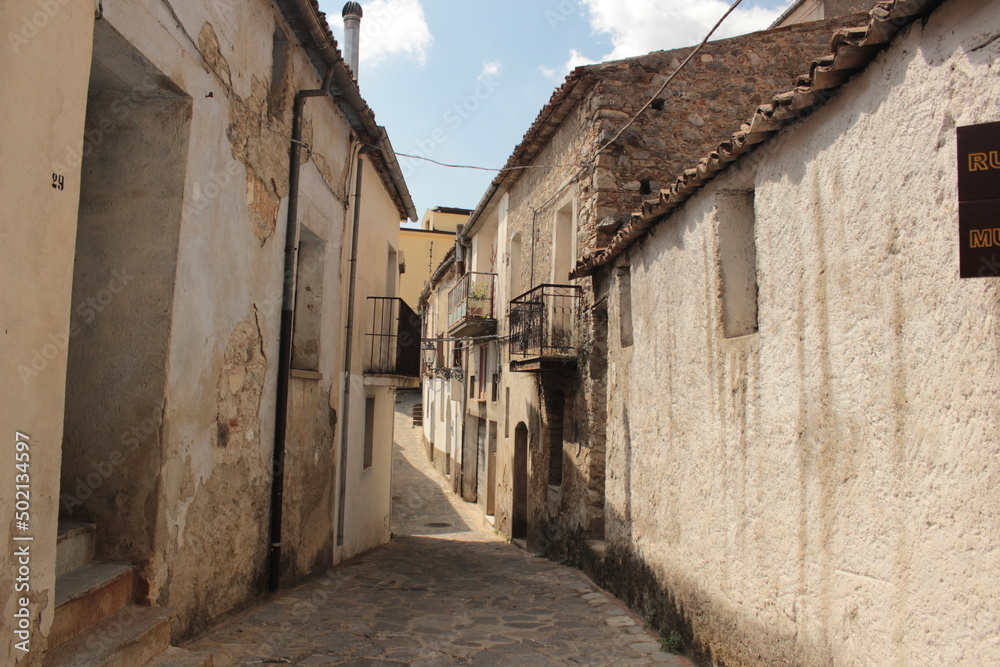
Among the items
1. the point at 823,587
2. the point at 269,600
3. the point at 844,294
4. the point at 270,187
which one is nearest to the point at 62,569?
the point at 269,600

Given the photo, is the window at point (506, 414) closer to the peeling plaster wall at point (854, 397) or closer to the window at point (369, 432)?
the window at point (369, 432)

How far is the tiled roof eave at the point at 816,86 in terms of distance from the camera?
3.17m

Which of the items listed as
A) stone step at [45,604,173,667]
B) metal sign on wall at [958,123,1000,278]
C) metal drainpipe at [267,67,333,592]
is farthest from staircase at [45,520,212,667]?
metal sign on wall at [958,123,1000,278]

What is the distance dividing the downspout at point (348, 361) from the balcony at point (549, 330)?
2371mm

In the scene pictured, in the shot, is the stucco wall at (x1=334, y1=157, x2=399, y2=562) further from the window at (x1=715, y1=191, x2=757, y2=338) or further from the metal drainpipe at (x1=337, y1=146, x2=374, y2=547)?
the window at (x1=715, y1=191, x2=757, y2=338)

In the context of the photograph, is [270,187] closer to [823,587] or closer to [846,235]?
[846,235]

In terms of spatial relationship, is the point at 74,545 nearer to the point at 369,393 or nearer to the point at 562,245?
the point at 369,393

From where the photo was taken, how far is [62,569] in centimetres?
389

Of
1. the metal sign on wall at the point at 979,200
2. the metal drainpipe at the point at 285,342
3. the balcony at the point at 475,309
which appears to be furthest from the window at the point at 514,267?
the metal sign on wall at the point at 979,200

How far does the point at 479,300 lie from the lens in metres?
16.2

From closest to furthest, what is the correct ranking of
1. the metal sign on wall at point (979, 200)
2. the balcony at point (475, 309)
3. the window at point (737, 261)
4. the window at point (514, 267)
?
the metal sign on wall at point (979, 200), the window at point (737, 261), the window at point (514, 267), the balcony at point (475, 309)

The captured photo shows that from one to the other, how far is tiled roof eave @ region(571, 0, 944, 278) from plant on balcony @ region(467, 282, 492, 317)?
10.2m

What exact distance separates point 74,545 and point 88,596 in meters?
0.47

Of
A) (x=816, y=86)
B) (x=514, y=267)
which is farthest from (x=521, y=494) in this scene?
(x=816, y=86)
